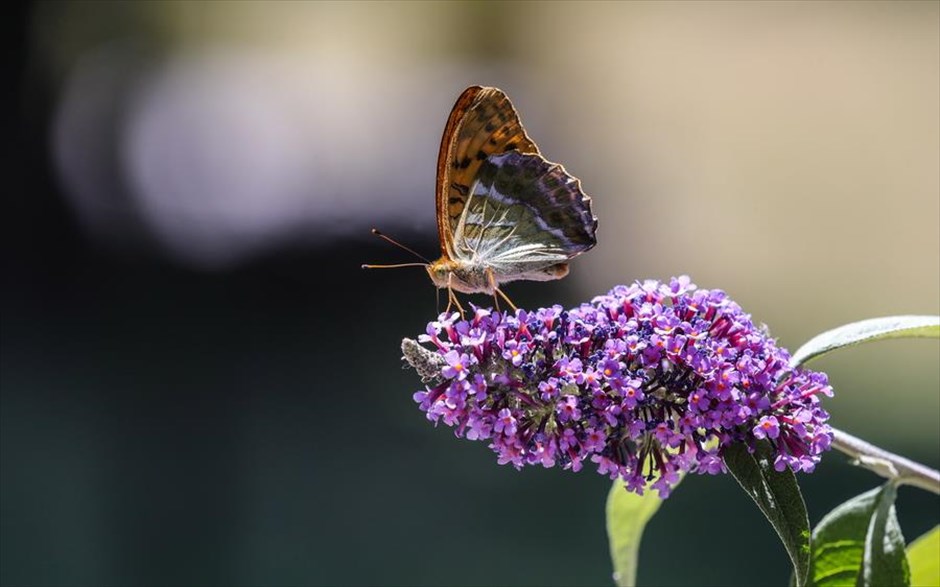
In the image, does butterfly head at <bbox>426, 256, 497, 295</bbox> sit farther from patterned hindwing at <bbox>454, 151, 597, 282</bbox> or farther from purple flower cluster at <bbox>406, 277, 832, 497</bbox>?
purple flower cluster at <bbox>406, 277, 832, 497</bbox>

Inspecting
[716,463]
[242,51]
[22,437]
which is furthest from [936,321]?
[242,51]

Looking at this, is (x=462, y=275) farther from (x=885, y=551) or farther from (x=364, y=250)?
(x=364, y=250)

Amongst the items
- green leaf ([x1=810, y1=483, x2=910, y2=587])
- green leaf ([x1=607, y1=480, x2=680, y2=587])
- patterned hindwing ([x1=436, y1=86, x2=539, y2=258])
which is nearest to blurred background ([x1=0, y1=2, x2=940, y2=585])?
green leaf ([x1=607, y1=480, x2=680, y2=587])

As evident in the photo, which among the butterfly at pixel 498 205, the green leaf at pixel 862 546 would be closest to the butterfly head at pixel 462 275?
the butterfly at pixel 498 205

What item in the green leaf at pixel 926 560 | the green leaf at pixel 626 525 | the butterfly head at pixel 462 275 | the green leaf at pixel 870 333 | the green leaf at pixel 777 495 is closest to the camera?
the green leaf at pixel 777 495

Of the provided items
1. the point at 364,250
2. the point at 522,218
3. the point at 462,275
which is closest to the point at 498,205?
the point at 522,218

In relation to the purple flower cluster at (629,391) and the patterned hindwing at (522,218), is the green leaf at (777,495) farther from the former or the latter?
the patterned hindwing at (522,218)

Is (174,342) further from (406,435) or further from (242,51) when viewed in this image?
(242,51)
